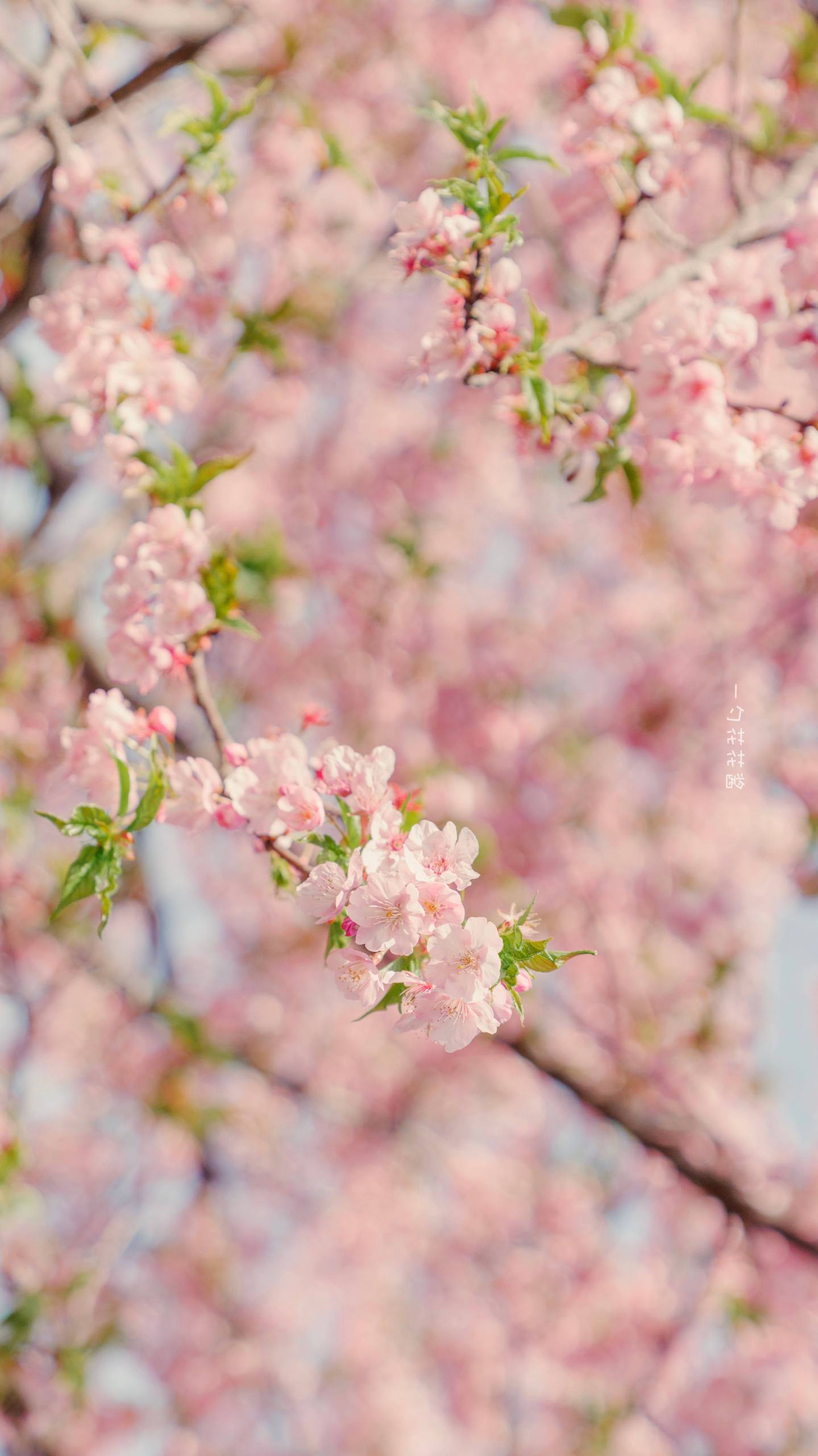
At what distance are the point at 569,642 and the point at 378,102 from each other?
3.74 metres

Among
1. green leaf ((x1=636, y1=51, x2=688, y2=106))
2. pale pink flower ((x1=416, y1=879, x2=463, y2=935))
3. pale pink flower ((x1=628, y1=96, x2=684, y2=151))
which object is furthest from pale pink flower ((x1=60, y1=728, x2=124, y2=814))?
green leaf ((x1=636, y1=51, x2=688, y2=106))

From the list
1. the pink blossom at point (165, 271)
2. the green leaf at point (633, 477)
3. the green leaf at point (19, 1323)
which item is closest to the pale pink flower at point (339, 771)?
the green leaf at point (633, 477)

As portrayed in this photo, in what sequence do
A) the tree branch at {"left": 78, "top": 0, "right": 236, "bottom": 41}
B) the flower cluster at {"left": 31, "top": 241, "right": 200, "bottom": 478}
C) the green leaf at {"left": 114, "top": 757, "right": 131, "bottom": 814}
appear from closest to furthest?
the green leaf at {"left": 114, "top": 757, "right": 131, "bottom": 814} < the flower cluster at {"left": 31, "top": 241, "right": 200, "bottom": 478} < the tree branch at {"left": 78, "top": 0, "right": 236, "bottom": 41}

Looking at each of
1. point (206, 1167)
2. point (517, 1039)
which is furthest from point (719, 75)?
point (206, 1167)

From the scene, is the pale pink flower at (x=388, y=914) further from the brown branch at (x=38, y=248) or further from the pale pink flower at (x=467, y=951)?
the brown branch at (x=38, y=248)

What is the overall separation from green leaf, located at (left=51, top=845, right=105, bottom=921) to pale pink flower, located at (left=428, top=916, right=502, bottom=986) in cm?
61

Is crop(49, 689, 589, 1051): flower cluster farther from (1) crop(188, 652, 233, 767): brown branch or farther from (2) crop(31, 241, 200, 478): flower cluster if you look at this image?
(2) crop(31, 241, 200, 478): flower cluster

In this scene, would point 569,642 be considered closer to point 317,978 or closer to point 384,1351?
point 317,978

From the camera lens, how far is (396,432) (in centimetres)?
718

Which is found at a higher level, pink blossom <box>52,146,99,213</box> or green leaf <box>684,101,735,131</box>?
pink blossom <box>52,146,99,213</box>

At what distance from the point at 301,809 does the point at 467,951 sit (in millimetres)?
379

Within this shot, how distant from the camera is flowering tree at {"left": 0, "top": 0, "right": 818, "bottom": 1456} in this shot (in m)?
2.05

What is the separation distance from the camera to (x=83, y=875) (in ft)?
5.65

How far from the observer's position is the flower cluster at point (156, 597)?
78.8 inches
